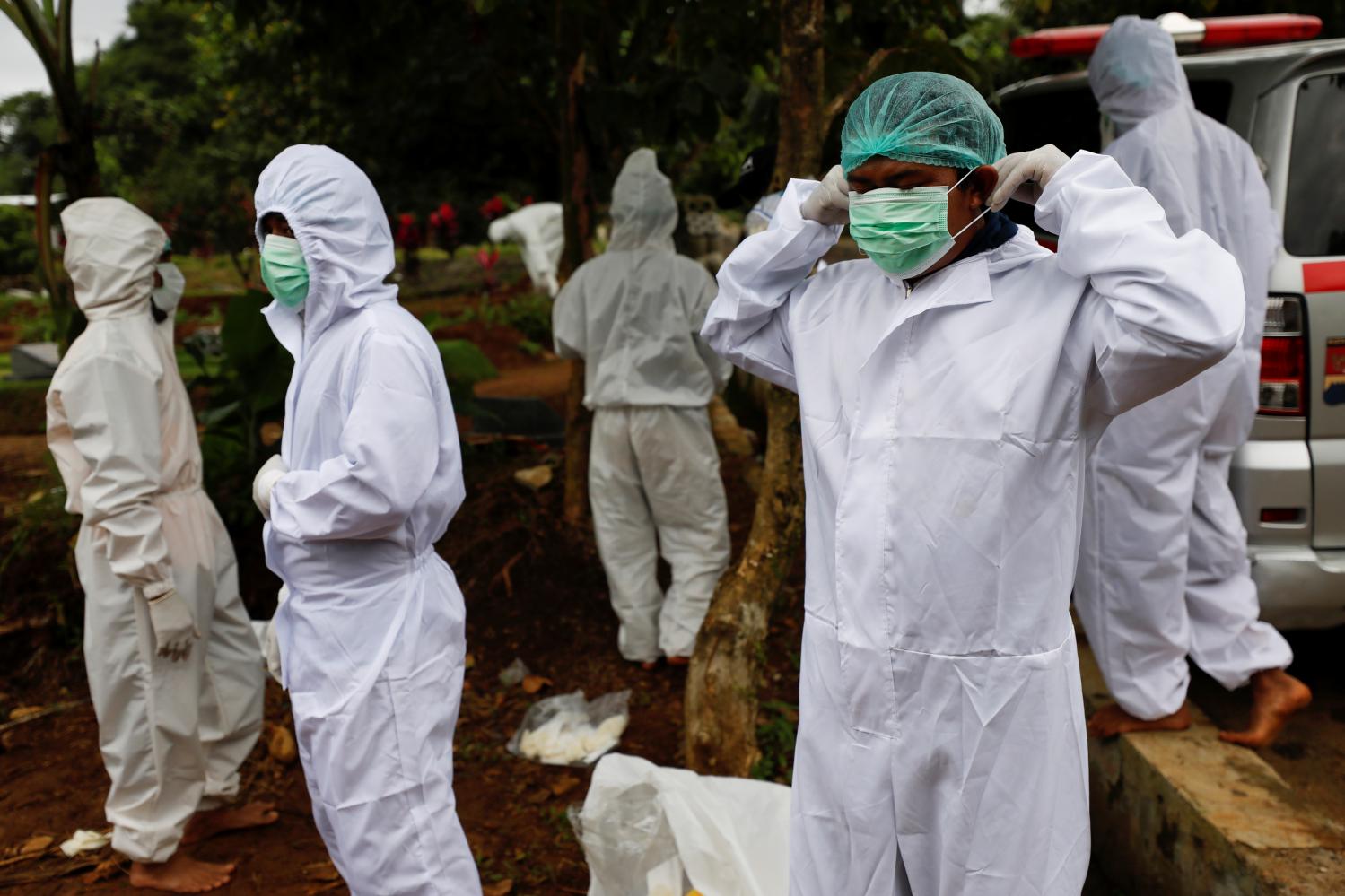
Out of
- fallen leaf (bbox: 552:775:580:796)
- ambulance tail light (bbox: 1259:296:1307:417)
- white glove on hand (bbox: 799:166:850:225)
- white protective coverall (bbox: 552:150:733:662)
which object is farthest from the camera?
white protective coverall (bbox: 552:150:733:662)

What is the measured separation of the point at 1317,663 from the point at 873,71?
2.69 meters

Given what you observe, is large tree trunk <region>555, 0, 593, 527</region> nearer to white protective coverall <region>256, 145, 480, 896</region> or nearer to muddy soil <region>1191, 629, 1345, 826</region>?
muddy soil <region>1191, 629, 1345, 826</region>

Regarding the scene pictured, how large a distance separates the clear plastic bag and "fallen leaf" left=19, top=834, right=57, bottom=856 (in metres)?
1.50

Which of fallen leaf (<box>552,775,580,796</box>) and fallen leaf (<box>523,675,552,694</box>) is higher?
fallen leaf (<box>523,675,552,694</box>)

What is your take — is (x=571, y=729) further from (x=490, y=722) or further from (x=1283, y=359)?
(x=1283, y=359)

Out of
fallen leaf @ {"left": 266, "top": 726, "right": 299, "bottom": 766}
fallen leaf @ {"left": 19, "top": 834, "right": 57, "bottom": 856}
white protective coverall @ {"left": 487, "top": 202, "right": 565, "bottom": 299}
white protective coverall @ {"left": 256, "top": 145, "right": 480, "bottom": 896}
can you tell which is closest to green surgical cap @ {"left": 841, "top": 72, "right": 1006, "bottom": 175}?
white protective coverall @ {"left": 256, "top": 145, "right": 480, "bottom": 896}

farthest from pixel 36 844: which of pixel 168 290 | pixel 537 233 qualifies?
pixel 537 233

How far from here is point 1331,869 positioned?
250 cm

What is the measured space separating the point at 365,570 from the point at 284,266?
704mm

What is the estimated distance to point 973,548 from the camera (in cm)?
188

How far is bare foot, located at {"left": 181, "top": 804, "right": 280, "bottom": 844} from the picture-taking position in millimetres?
3705

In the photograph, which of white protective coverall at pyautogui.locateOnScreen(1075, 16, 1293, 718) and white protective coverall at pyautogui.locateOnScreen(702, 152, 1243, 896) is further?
white protective coverall at pyautogui.locateOnScreen(1075, 16, 1293, 718)

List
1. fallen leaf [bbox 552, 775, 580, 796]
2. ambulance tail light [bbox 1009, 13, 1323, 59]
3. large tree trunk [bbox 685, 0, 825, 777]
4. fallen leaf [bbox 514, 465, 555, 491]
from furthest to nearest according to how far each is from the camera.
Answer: fallen leaf [bbox 514, 465, 555, 491], ambulance tail light [bbox 1009, 13, 1323, 59], fallen leaf [bbox 552, 775, 580, 796], large tree trunk [bbox 685, 0, 825, 777]

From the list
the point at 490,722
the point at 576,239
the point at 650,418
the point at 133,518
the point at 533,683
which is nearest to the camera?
the point at 133,518
